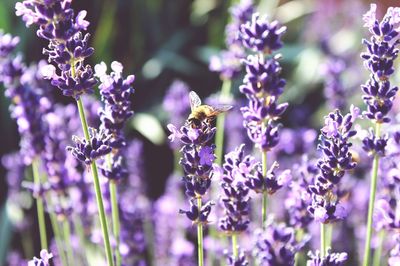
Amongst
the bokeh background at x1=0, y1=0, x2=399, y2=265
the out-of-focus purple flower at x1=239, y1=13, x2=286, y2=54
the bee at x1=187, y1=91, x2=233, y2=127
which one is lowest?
the bee at x1=187, y1=91, x2=233, y2=127

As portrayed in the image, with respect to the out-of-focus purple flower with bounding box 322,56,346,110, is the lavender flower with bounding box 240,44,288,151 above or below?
below

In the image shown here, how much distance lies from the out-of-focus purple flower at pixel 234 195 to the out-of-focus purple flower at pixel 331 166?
→ 17 cm

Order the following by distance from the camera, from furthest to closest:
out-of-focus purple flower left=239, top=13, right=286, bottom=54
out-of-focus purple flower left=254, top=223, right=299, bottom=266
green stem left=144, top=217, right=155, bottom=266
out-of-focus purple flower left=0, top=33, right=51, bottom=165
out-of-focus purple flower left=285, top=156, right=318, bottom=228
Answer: green stem left=144, top=217, right=155, bottom=266 < out-of-focus purple flower left=0, top=33, right=51, bottom=165 < out-of-focus purple flower left=285, top=156, right=318, bottom=228 < out-of-focus purple flower left=239, top=13, right=286, bottom=54 < out-of-focus purple flower left=254, top=223, right=299, bottom=266

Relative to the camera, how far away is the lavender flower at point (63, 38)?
4.64ft

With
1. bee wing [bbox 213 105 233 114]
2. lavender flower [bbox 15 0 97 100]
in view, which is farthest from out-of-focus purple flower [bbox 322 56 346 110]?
lavender flower [bbox 15 0 97 100]

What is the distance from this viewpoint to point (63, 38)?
4.66 feet

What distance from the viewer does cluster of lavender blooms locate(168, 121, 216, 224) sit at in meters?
1.43

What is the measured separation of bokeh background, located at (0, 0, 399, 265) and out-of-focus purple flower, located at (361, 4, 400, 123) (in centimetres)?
266

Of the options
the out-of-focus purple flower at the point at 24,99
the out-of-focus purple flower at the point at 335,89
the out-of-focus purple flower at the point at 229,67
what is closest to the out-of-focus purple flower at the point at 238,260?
the out-of-focus purple flower at the point at 24,99

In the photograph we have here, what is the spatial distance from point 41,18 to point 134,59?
389cm

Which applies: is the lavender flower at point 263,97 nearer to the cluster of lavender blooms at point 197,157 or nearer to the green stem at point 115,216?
the cluster of lavender blooms at point 197,157

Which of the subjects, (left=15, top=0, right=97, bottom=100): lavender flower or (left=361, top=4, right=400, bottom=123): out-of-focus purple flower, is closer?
(left=15, top=0, right=97, bottom=100): lavender flower

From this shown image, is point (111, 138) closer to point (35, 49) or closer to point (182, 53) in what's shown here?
point (35, 49)

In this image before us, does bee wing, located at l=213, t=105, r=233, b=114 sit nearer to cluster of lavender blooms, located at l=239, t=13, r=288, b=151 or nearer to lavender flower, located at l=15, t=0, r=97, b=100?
cluster of lavender blooms, located at l=239, t=13, r=288, b=151
